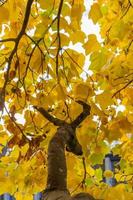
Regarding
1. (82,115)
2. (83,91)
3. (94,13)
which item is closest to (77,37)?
(94,13)

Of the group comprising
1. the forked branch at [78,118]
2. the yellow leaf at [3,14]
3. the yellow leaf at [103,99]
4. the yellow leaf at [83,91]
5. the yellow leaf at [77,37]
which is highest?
the yellow leaf at [77,37]

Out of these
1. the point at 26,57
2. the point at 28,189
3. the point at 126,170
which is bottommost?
the point at 28,189

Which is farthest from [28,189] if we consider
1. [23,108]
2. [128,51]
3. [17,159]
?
[128,51]

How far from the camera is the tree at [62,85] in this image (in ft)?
6.18

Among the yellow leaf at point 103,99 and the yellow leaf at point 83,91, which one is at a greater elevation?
the yellow leaf at point 83,91

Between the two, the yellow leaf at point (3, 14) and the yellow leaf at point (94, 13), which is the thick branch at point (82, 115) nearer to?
the yellow leaf at point (94, 13)

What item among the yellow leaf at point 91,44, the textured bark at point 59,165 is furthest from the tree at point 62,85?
the textured bark at point 59,165

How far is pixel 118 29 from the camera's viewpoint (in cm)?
193

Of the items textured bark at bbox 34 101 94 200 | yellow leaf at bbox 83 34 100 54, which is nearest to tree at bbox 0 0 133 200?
yellow leaf at bbox 83 34 100 54

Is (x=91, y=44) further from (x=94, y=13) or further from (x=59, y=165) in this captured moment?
(x=59, y=165)

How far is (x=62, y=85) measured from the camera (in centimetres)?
216

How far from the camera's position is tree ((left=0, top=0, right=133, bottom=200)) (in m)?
1.88

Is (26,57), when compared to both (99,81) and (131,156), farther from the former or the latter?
(131,156)

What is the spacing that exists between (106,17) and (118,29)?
559 mm
